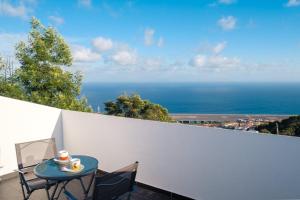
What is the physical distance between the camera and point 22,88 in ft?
39.0

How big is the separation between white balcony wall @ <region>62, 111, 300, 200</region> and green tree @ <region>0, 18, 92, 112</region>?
21.3 ft

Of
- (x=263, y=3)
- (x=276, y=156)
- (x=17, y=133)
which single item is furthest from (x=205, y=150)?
(x=263, y=3)

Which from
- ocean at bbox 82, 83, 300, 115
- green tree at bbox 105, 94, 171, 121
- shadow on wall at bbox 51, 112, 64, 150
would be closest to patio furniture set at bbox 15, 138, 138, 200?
shadow on wall at bbox 51, 112, 64, 150

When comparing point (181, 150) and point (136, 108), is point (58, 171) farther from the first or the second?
point (136, 108)

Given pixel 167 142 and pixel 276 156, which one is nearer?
pixel 276 156

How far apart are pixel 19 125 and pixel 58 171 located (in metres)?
2.61

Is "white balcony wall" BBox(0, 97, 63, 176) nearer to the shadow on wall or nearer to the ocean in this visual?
the shadow on wall

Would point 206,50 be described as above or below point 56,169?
above

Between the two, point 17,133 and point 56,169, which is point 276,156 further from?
point 17,133

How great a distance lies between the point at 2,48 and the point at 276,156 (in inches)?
458

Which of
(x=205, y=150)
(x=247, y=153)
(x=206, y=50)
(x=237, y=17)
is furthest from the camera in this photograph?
(x=206, y=50)

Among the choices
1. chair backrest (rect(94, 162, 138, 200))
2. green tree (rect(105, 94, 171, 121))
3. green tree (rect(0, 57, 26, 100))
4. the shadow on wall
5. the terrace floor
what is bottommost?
the terrace floor

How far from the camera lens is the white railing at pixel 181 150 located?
3.43 meters

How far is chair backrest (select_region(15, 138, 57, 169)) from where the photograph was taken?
433 cm
